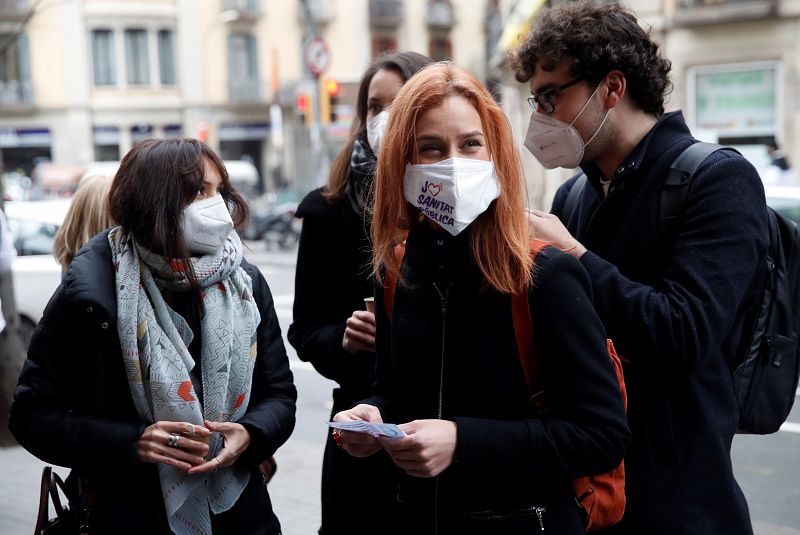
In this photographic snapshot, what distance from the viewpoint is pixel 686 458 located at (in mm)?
2156

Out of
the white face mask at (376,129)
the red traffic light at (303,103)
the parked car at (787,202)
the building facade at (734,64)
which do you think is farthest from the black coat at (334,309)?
the red traffic light at (303,103)

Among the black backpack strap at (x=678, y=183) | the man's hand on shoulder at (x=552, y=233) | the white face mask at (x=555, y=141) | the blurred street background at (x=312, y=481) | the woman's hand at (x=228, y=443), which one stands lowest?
the blurred street background at (x=312, y=481)

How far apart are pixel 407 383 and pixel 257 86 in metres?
40.3

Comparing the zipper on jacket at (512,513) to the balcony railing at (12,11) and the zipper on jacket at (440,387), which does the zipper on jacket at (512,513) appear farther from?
the balcony railing at (12,11)

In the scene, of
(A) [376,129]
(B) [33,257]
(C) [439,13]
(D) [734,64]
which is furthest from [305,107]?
(C) [439,13]

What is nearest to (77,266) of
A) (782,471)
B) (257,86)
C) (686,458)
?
(686,458)

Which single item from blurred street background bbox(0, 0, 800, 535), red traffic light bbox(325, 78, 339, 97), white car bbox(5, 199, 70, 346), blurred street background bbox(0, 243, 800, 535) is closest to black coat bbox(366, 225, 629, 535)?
blurred street background bbox(0, 243, 800, 535)

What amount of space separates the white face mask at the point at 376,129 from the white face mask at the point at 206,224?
0.56 metres

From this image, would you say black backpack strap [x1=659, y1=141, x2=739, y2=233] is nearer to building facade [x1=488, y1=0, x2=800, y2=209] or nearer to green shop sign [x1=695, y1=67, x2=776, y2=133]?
building facade [x1=488, y1=0, x2=800, y2=209]

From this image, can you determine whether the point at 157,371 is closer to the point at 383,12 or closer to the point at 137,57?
the point at 137,57

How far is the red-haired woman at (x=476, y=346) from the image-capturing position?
172 centimetres

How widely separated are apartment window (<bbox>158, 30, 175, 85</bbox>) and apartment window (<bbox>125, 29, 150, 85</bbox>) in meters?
0.58

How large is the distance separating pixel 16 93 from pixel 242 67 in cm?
945

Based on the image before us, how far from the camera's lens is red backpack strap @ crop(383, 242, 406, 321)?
1.98 metres
